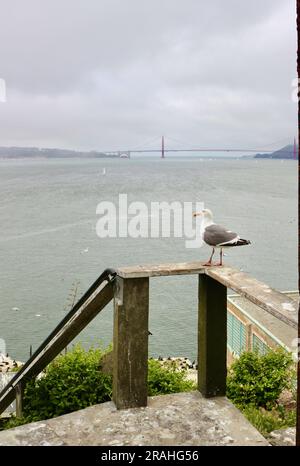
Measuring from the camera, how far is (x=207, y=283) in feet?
11.3

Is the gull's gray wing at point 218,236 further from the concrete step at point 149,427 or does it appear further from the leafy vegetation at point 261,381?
the leafy vegetation at point 261,381

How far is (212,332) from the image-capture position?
3.46m

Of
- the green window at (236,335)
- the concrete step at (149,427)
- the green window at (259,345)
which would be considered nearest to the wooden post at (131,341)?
the concrete step at (149,427)

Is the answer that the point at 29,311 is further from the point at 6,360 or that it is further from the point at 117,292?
the point at 117,292

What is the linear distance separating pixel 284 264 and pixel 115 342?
105ft

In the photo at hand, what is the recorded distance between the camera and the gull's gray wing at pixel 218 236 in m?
3.96

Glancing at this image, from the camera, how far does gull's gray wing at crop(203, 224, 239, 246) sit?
13.0ft

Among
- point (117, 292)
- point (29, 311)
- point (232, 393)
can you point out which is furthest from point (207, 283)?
point (29, 311)

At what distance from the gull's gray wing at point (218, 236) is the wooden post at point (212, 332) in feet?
1.85

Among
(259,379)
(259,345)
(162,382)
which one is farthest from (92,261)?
(162,382)

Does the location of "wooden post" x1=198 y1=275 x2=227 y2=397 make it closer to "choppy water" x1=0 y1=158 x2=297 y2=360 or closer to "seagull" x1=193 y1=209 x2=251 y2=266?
"seagull" x1=193 y1=209 x2=251 y2=266

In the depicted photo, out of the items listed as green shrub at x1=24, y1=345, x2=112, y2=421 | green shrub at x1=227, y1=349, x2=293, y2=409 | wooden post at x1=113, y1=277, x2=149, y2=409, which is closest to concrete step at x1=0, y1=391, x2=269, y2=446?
wooden post at x1=113, y1=277, x2=149, y2=409

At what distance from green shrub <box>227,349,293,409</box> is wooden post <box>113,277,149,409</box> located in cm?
315
